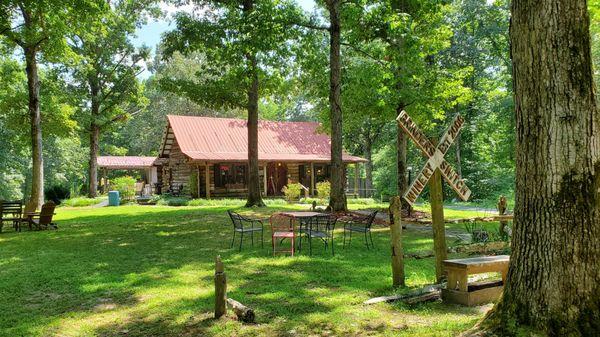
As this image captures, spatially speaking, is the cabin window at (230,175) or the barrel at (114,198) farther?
the cabin window at (230,175)

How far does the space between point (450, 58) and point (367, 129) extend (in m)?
11.1

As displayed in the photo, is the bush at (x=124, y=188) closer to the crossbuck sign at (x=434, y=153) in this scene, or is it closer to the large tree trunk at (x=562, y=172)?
the crossbuck sign at (x=434, y=153)

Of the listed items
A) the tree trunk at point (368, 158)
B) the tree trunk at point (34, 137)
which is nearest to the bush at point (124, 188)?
the tree trunk at point (34, 137)

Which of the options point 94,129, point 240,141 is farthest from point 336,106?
point 94,129

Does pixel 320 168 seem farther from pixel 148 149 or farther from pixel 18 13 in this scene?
pixel 148 149

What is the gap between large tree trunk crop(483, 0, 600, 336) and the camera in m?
3.59

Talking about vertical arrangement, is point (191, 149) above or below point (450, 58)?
below

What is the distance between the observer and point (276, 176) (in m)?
33.1

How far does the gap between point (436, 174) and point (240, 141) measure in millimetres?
26886

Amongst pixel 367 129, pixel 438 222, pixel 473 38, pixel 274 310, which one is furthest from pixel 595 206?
pixel 367 129

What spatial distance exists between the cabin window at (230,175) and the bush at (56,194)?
993cm

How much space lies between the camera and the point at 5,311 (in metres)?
5.94

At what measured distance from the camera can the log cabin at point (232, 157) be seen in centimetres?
3000

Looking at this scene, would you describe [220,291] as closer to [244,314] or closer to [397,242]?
[244,314]
